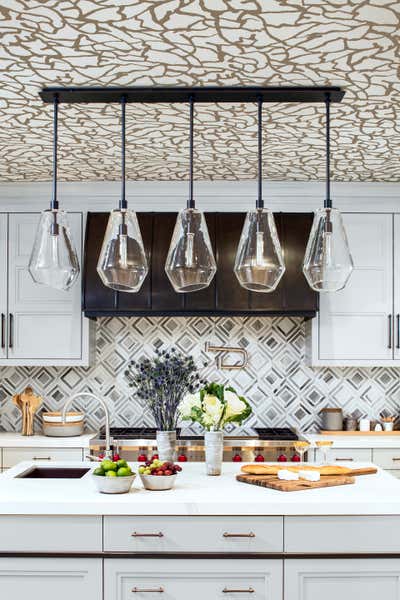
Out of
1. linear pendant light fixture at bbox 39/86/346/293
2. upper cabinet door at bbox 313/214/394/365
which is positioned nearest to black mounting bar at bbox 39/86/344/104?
linear pendant light fixture at bbox 39/86/346/293

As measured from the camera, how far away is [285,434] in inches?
185

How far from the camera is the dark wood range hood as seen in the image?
15.4 feet

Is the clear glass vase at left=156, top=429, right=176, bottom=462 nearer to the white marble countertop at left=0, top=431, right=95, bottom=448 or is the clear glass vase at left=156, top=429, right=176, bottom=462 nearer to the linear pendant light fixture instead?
the linear pendant light fixture

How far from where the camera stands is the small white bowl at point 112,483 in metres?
2.79

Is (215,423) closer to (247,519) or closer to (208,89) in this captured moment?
(247,519)

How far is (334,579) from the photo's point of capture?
107 inches

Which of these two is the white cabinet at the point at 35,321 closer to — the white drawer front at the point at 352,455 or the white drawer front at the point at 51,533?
the white drawer front at the point at 352,455

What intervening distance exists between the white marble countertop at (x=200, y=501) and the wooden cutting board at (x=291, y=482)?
0.03m

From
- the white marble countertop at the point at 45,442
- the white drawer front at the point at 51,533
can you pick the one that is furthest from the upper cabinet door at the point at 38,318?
the white drawer front at the point at 51,533

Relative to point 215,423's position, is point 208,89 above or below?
above

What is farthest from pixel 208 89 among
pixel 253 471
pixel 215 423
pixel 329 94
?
pixel 253 471

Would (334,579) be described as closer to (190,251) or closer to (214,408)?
(214,408)

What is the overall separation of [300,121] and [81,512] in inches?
A: 84.2

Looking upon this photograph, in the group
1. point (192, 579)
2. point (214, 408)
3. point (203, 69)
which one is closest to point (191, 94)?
point (203, 69)
